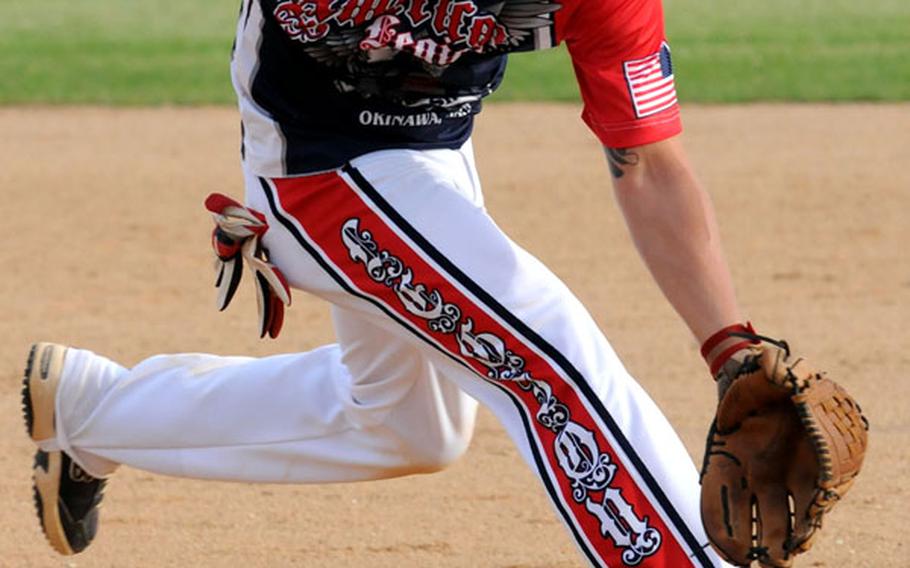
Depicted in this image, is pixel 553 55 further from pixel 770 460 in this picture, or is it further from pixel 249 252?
pixel 770 460

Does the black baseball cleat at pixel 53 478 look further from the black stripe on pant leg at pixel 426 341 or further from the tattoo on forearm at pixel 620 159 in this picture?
the tattoo on forearm at pixel 620 159

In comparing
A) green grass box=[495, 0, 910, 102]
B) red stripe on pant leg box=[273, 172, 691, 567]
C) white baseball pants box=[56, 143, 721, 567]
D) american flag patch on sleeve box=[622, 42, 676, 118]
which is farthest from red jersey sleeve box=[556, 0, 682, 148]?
green grass box=[495, 0, 910, 102]

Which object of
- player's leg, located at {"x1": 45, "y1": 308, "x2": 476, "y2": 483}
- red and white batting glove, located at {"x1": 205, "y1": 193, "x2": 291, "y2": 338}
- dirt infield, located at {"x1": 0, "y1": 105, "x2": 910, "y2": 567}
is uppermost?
red and white batting glove, located at {"x1": 205, "y1": 193, "x2": 291, "y2": 338}

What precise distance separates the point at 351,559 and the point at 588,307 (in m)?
2.55

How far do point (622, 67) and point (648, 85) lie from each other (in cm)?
6

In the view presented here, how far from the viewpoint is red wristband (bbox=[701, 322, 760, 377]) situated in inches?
116

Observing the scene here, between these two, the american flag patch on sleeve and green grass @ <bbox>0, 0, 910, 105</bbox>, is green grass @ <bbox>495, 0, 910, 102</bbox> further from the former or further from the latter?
the american flag patch on sleeve

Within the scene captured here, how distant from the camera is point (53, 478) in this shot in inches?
151

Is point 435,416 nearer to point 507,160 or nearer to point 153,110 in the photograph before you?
point 507,160

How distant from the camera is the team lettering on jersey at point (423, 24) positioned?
3.08m

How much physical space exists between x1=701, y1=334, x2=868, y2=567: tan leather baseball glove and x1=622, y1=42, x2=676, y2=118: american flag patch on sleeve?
45 cm

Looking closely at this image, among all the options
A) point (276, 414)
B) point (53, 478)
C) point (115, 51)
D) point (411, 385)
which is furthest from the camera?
point (115, 51)

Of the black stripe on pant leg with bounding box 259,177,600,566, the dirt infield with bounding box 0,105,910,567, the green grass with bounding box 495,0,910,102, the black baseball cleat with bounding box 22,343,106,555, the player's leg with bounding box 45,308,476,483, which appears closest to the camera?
the black stripe on pant leg with bounding box 259,177,600,566

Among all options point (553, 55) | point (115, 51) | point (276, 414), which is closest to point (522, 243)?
point (276, 414)
